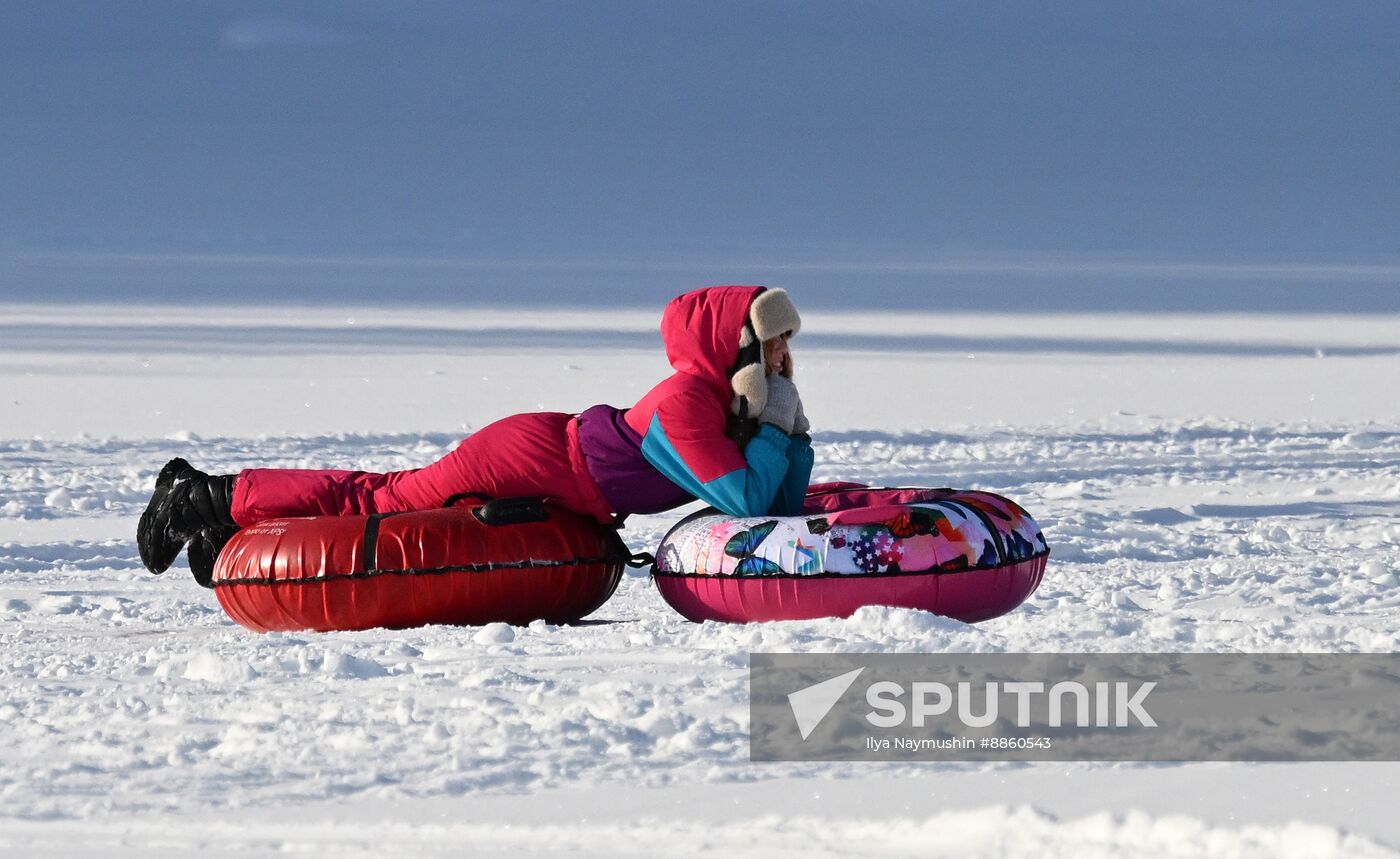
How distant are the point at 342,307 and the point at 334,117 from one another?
5344 centimetres

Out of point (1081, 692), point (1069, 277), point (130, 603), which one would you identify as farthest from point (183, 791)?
point (1069, 277)

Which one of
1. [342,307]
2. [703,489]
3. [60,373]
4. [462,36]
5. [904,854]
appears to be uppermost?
[462,36]

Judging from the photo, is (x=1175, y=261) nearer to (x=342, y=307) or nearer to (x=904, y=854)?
(x=342, y=307)

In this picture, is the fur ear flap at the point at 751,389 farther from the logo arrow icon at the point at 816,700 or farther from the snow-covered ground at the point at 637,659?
the logo arrow icon at the point at 816,700

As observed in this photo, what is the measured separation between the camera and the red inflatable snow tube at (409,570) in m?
5.34

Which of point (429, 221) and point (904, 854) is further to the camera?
point (429, 221)

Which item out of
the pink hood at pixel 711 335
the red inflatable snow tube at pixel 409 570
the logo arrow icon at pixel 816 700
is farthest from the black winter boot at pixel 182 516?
the logo arrow icon at pixel 816 700

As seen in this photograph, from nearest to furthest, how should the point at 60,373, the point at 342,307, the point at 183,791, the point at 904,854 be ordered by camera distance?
the point at 904,854 → the point at 183,791 → the point at 60,373 → the point at 342,307

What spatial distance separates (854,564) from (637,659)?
27.0 inches

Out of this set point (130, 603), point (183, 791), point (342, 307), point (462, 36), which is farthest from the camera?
point (462, 36)

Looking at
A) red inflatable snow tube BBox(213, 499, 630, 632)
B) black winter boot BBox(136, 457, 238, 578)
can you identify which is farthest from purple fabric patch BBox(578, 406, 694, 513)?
black winter boot BBox(136, 457, 238, 578)

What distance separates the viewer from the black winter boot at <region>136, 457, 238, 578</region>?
5.82 metres

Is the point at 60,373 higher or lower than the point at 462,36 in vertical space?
lower

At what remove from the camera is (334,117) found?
253 ft
